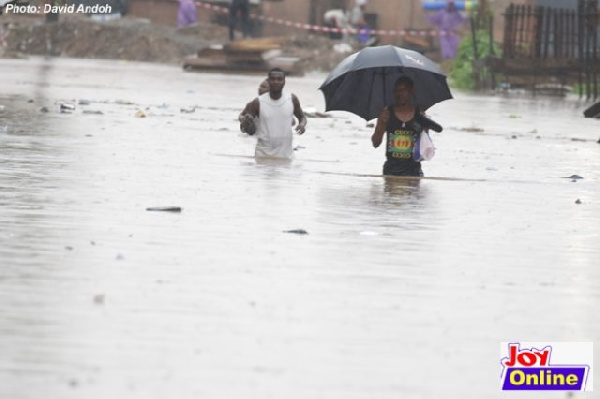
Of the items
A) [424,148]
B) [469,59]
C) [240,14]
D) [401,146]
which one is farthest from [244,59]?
[424,148]

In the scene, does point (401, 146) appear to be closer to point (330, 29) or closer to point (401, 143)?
point (401, 143)

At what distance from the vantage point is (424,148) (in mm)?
15117

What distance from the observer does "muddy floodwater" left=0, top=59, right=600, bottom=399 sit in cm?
663

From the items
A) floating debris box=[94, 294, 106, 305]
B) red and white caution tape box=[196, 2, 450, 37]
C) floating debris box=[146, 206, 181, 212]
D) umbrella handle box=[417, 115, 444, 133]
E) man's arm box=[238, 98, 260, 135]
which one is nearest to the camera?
floating debris box=[94, 294, 106, 305]

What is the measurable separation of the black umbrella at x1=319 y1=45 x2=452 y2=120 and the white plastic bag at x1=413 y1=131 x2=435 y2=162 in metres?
1.25

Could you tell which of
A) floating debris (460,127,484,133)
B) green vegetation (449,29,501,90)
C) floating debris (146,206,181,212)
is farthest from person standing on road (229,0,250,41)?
floating debris (146,206,181,212)

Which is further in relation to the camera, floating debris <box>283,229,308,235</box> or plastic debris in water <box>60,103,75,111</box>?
plastic debris in water <box>60,103,75,111</box>

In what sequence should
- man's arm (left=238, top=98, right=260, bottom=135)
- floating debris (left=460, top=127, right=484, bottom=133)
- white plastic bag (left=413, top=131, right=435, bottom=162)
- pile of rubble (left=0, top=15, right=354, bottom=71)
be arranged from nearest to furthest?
white plastic bag (left=413, top=131, right=435, bottom=162), man's arm (left=238, top=98, right=260, bottom=135), floating debris (left=460, top=127, right=484, bottom=133), pile of rubble (left=0, top=15, right=354, bottom=71)

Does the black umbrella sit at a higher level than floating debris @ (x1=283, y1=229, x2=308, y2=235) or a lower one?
higher

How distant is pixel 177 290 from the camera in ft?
27.7

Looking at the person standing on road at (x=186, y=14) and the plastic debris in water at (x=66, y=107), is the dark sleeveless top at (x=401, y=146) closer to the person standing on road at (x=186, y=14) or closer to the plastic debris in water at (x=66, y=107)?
the plastic debris in water at (x=66, y=107)

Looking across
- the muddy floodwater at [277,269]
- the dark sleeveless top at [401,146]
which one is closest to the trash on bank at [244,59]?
the muddy floodwater at [277,269]

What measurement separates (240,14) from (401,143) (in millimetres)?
44799

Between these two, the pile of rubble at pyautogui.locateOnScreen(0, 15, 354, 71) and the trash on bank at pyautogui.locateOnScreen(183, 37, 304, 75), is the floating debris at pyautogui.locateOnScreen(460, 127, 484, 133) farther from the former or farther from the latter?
the pile of rubble at pyautogui.locateOnScreen(0, 15, 354, 71)
